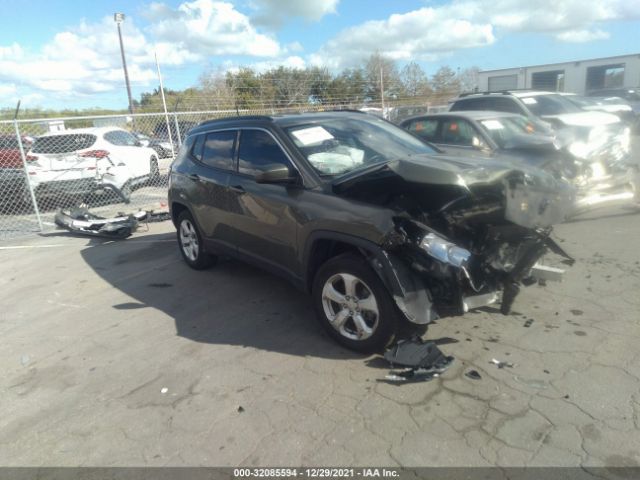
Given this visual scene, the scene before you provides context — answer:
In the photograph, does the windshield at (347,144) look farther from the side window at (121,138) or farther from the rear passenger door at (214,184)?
the side window at (121,138)

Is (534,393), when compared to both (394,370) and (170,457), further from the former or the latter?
(170,457)

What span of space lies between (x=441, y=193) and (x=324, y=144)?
131 cm

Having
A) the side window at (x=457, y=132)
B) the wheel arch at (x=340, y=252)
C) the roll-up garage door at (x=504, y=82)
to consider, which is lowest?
the wheel arch at (x=340, y=252)

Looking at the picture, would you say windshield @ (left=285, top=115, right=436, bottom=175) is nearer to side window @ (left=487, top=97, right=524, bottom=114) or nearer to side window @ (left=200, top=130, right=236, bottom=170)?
side window @ (left=200, top=130, right=236, bottom=170)

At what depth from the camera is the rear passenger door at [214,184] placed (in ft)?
16.3

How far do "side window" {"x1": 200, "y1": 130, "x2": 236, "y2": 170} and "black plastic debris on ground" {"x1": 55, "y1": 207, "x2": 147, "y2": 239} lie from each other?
3.31 meters

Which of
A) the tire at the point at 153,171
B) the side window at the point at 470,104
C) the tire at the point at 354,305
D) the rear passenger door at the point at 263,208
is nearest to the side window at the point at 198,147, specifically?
the rear passenger door at the point at 263,208

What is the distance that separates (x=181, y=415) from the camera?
309 centimetres

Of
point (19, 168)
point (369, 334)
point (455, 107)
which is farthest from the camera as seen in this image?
point (455, 107)

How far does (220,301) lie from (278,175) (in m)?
1.73

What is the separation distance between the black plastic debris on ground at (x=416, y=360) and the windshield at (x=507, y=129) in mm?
4494

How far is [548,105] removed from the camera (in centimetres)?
1108

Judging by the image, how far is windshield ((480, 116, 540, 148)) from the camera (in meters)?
7.31

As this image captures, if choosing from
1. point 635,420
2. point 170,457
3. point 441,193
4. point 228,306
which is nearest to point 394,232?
point 441,193
